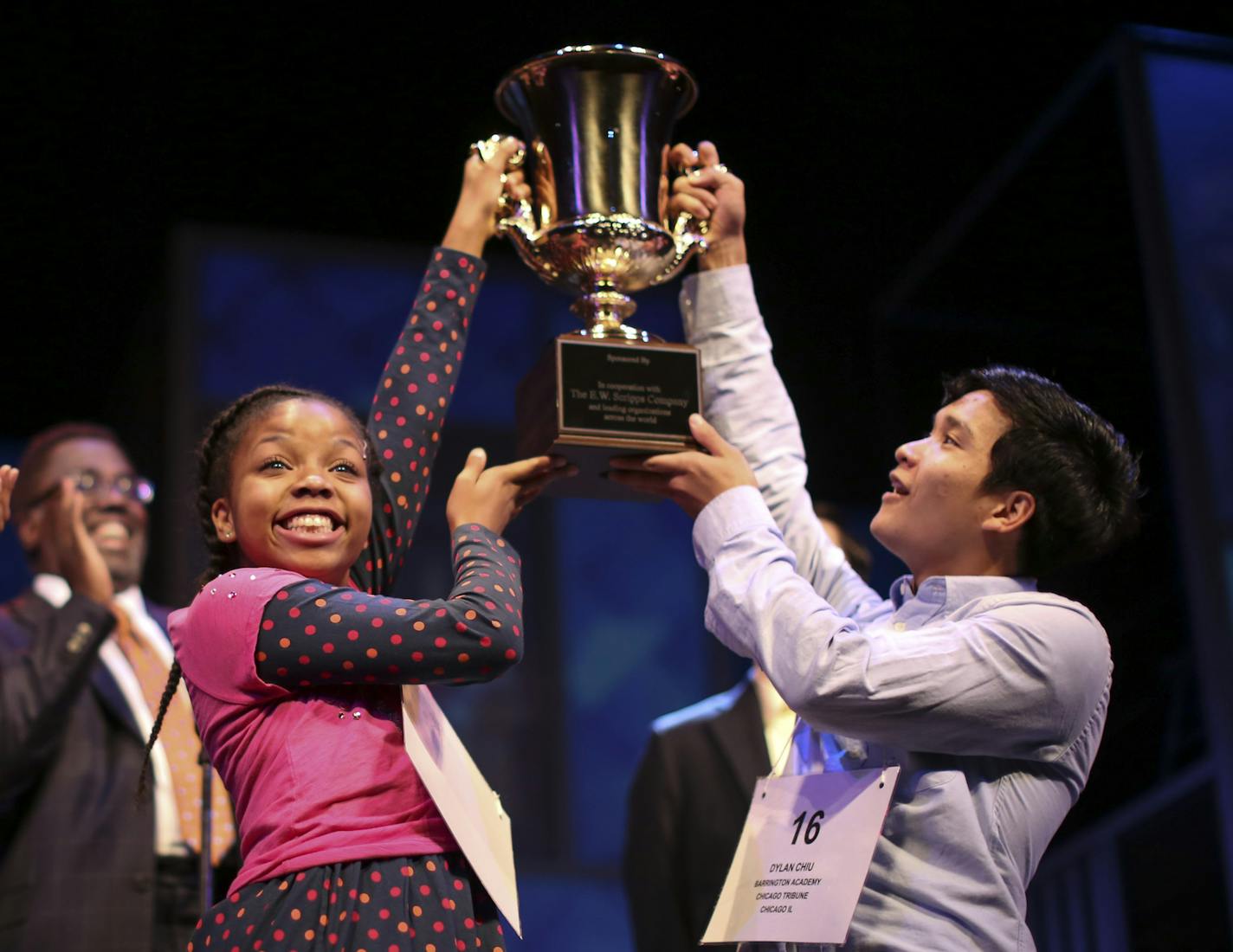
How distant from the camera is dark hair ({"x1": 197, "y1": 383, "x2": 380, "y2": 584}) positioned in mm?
1626

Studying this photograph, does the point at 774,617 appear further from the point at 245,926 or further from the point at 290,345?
the point at 290,345

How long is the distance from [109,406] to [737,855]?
8.55 ft

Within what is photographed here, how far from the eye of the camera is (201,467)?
5.51 feet

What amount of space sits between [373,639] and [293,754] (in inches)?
5.4

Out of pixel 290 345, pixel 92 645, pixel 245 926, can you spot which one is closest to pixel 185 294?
pixel 290 345

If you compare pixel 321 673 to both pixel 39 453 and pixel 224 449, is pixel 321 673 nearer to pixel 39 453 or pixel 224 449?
pixel 224 449

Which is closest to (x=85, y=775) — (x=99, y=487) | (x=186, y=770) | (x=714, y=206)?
(x=186, y=770)

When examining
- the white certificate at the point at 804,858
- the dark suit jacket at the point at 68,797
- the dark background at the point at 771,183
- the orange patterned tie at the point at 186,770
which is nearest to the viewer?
the white certificate at the point at 804,858

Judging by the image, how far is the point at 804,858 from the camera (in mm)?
1608

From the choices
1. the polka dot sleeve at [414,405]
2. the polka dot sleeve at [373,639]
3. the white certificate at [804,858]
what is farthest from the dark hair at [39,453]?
the white certificate at [804,858]

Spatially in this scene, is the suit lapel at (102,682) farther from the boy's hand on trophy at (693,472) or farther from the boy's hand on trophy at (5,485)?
the boy's hand on trophy at (693,472)

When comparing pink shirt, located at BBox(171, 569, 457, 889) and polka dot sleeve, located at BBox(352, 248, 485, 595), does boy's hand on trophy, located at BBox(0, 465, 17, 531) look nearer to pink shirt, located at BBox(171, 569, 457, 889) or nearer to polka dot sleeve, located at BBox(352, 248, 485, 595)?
pink shirt, located at BBox(171, 569, 457, 889)

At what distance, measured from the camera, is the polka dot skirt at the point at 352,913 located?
1.35 metres

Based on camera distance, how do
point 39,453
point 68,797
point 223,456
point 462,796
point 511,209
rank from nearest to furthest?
point 462,796 < point 223,456 < point 511,209 < point 68,797 < point 39,453
